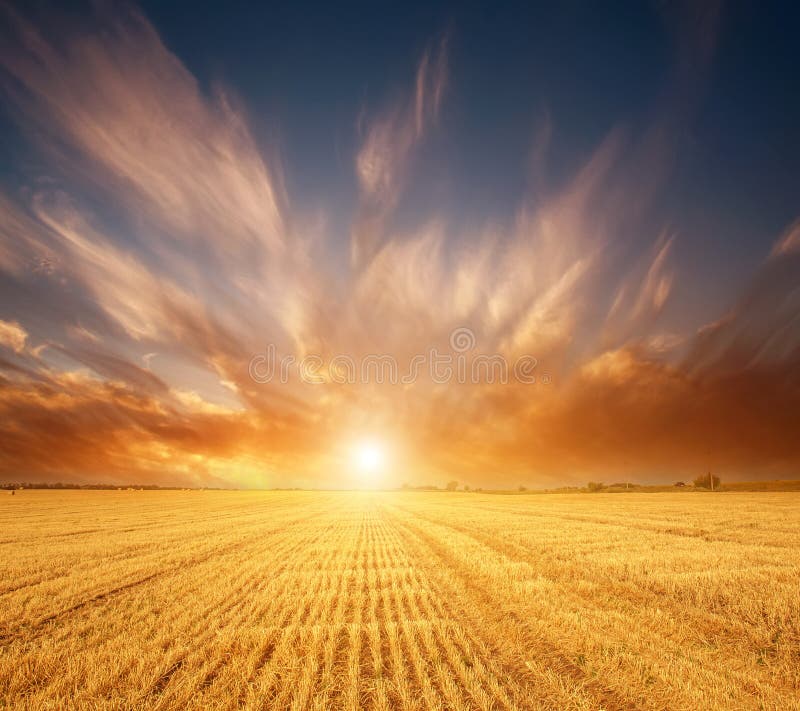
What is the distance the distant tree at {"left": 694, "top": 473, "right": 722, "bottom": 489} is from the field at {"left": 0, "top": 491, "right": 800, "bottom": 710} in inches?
4054

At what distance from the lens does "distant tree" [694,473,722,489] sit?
95969mm

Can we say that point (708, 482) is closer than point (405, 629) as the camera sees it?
No

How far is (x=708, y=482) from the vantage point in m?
97.4

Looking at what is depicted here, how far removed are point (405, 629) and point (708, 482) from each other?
119 meters

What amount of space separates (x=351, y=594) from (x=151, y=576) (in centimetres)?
665

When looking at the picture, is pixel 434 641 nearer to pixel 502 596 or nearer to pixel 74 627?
pixel 502 596

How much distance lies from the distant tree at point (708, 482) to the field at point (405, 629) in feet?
338

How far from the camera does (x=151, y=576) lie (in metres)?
12.2

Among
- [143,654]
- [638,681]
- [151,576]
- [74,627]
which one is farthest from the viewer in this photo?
[151,576]

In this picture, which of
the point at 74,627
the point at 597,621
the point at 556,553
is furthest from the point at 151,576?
the point at 556,553

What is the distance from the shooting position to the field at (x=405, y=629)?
216 inches

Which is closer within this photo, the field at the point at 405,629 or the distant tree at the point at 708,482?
the field at the point at 405,629

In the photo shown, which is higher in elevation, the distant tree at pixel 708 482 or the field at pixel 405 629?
the distant tree at pixel 708 482

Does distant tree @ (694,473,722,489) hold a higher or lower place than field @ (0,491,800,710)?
higher
